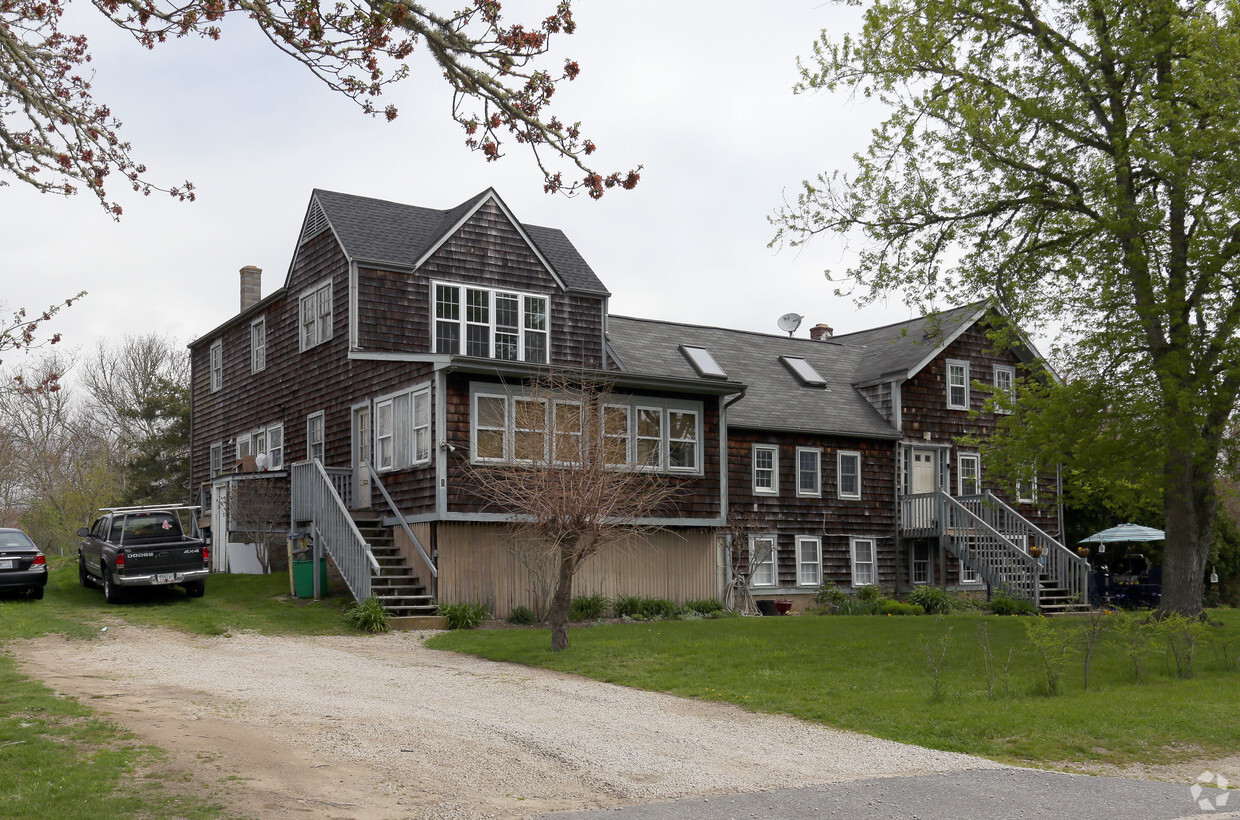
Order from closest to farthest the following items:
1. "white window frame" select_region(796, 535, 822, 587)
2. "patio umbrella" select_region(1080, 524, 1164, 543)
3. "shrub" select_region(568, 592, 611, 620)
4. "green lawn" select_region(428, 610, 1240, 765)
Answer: "green lawn" select_region(428, 610, 1240, 765)
"shrub" select_region(568, 592, 611, 620)
"white window frame" select_region(796, 535, 822, 587)
"patio umbrella" select_region(1080, 524, 1164, 543)

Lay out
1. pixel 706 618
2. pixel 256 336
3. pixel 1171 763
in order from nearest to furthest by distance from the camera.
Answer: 1. pixel 1171 763
2. pixel 706 618
3. pixel 256 336

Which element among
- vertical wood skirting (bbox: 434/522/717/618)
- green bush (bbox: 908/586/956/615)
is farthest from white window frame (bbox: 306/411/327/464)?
green bush (bbox: 908/586/956/615)

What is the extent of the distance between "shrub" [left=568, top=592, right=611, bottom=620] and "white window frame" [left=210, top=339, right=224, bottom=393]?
1563cm

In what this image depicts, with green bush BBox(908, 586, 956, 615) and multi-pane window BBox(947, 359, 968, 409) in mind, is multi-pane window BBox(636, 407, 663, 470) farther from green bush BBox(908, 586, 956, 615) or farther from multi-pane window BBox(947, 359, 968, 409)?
multi-pane window BBox(947, 359, 968, 409)

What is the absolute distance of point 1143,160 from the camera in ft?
63.3

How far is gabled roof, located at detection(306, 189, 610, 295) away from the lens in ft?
86.9

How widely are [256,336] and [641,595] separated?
1369 centimetres

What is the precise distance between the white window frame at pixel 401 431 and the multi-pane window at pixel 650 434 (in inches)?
178

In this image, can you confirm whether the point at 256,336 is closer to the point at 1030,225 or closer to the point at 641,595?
the point at 641,595

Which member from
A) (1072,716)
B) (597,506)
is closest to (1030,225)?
(597,506)

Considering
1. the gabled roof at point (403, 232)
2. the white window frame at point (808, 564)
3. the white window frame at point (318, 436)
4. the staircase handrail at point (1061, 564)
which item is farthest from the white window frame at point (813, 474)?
the white window frame at point (318, 436)

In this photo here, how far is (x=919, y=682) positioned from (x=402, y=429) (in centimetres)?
1296

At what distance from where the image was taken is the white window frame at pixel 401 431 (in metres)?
23.1

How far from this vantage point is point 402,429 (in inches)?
938
